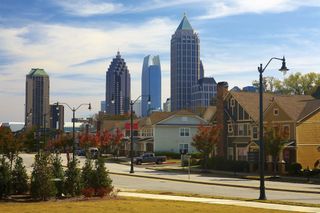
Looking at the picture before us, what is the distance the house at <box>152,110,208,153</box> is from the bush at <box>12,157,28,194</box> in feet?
210

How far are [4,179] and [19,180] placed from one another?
103 cm

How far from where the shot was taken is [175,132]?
9506cm

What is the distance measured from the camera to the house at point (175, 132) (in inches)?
3716

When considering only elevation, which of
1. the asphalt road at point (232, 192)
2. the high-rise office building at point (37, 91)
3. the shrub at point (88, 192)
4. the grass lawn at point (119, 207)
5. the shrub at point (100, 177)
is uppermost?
the high-rise office building at point (37, 91)

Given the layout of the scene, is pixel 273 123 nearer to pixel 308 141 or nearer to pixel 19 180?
pixel 308 141

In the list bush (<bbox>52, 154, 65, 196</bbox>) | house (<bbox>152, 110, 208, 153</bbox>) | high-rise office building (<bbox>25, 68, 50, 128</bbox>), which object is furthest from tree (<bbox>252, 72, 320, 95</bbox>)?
bush (<bbox>52, 154, 65, 196</bbox>)

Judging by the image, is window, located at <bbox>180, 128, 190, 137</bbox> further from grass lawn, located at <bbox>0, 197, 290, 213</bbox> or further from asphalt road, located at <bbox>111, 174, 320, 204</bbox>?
grass lawn, located at <bbox>0, 197, 290, 213</bbox>

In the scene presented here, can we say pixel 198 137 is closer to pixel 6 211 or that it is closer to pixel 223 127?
pixel 223 127

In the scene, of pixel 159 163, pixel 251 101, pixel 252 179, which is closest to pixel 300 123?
pixel 251 101

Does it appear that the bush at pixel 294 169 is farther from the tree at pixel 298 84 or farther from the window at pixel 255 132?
the tree at pixel 298 84

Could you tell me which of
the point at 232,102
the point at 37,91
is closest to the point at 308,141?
the point at 232,102

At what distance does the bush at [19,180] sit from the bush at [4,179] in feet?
1.28

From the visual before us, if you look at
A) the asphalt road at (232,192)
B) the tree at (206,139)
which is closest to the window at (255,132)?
the tree at (206,139)

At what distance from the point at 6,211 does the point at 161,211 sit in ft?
20.6
